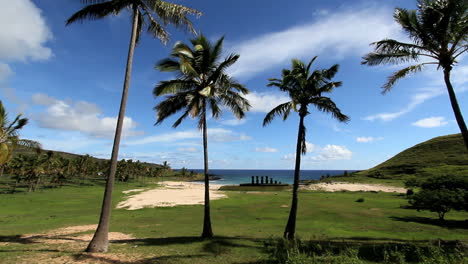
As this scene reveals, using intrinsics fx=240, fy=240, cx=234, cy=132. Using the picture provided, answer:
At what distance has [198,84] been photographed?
1658 centimetres

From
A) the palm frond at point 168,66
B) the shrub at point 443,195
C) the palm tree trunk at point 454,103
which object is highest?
the palm frond at point 168,66

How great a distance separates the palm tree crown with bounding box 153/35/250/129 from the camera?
53.3 ft

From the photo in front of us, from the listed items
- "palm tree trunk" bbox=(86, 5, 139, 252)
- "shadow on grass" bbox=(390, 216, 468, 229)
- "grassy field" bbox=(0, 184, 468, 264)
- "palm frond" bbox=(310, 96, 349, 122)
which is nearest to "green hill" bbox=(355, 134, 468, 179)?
"shadow on grass" bbox=(390, 216, 468, 229)

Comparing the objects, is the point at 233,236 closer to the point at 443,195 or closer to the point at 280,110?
the point at 280,110

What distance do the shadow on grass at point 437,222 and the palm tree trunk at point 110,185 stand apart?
24.6 m

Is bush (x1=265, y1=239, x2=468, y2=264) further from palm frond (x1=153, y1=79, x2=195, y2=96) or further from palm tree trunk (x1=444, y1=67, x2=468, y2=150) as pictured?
palm frond (x1=153, y1=79, x2=195, y2=96)

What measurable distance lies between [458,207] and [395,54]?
1596cm

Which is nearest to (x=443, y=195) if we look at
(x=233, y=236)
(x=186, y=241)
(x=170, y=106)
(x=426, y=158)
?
(x=233, y=236)

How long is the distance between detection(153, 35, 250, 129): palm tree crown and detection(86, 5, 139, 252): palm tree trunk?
11.1ft

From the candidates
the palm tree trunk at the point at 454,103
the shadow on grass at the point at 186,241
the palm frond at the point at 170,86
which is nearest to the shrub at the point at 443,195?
the palm tree trunk at the point at 454,103

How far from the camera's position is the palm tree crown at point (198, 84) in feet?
53.3

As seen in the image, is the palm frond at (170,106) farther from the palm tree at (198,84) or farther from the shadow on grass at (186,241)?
the shadow on grass at (186,241)

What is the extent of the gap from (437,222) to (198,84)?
2464 cm

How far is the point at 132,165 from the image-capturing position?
123562 mm
